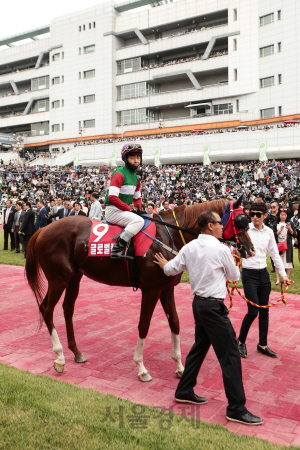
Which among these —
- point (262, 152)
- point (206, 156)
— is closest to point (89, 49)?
point (206, 156)

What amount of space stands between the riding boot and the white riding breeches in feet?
0.46

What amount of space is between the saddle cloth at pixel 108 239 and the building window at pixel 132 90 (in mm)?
46595

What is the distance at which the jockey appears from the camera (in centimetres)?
418

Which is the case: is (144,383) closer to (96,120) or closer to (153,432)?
(153,432)

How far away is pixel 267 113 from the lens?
1574 inches

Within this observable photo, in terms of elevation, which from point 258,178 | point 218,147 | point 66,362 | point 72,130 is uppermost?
point 72,130

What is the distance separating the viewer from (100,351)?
4895 mm

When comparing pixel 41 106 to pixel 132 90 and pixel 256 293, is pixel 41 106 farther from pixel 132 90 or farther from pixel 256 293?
pixel 256 293

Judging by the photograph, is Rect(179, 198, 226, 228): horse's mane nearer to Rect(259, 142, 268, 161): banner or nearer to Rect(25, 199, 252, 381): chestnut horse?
Rect(25, 199, 252, 381): chestnut horse

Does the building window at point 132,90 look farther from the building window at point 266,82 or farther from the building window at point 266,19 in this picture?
the building window at point 266,19

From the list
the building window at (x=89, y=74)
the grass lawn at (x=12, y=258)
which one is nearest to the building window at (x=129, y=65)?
the building window at (x=89, y=74)

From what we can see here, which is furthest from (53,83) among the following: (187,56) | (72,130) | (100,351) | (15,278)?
(100,351)

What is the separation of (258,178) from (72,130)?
108ft

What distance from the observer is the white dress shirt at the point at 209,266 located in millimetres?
3205
